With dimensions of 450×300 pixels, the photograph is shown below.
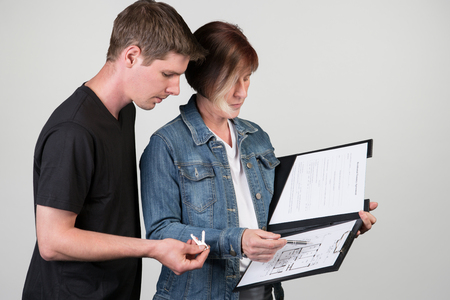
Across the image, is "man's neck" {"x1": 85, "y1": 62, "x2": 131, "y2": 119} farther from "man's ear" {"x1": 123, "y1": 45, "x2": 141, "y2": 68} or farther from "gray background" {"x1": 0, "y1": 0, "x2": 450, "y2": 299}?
"gray background" {"x1": 0, "y1": 0, "x2": 450, "y2": 299}

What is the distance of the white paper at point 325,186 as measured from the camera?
1471mm

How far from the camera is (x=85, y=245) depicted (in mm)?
1113

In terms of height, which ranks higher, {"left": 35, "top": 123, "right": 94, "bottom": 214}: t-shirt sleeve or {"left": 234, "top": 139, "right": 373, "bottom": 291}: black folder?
{"left": 35, "top": 123, "right": 94, "bottom": 214}: t-shirt sleeve

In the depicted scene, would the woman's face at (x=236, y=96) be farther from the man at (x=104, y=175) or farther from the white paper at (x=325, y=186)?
the white paper at (x=325, y=186)

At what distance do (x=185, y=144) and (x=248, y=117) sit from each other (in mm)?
1346

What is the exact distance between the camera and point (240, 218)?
1.50m

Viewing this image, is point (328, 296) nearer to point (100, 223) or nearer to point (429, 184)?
point (429, 184)

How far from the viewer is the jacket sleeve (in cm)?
133

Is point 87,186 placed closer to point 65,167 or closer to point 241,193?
point 65,167

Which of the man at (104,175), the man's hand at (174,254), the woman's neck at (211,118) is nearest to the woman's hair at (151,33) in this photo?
the man at (104,175)

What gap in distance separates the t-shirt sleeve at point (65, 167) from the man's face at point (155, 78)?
8.2 inches

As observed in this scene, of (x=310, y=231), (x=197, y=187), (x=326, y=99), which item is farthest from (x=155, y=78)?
(x=326, y=99)

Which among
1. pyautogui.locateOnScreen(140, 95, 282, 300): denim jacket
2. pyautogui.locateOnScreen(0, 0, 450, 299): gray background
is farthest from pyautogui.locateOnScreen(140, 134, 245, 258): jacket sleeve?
pyautogui.locateOnScreen(0, 0, 450, 299): gray background

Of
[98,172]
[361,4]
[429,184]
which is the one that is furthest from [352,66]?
[98,172]
